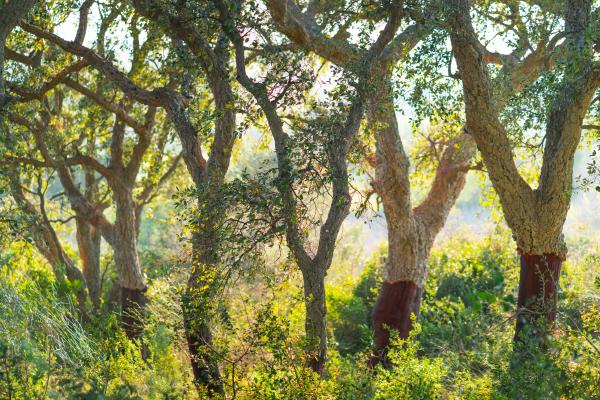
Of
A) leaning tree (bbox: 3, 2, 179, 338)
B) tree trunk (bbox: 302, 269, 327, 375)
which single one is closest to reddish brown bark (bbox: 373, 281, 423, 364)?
tree trunk (bbox: 302, 269, 327, 375)

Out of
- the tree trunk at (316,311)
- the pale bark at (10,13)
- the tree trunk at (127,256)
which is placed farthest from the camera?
the tree trunk at (127,256)

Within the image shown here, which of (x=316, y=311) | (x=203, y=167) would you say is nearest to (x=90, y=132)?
(x=203, y=167)

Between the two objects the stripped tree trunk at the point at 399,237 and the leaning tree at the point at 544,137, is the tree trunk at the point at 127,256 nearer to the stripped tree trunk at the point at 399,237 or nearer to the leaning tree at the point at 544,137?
the stripped tree trunk at the point at 399,237

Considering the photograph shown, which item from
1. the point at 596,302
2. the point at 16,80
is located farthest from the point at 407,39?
the point at 16,80

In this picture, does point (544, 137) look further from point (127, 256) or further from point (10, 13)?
point (127, 256)

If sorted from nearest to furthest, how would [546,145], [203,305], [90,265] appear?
1. [203,305]
2. [546,145]
3. [90,265]

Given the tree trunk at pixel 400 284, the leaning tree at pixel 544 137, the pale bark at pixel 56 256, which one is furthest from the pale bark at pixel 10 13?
the pale bark at pixel 56 256

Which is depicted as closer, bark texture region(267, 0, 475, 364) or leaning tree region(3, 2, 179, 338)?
bark texture region(267, 0, 475, 364)

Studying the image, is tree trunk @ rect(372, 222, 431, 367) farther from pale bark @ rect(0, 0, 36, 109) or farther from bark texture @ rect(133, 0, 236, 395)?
pale bark @ rect(0, 0, 36, 109)

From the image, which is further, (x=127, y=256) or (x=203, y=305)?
(x=127, y=256)

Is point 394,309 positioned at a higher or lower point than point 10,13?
lower

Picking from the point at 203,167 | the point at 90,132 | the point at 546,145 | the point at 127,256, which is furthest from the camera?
the point at 90,132

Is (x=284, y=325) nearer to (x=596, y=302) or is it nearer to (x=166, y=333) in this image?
(x=166, y=333)

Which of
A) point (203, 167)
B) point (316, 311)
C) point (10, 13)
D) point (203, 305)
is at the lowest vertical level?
point (203, 305)
